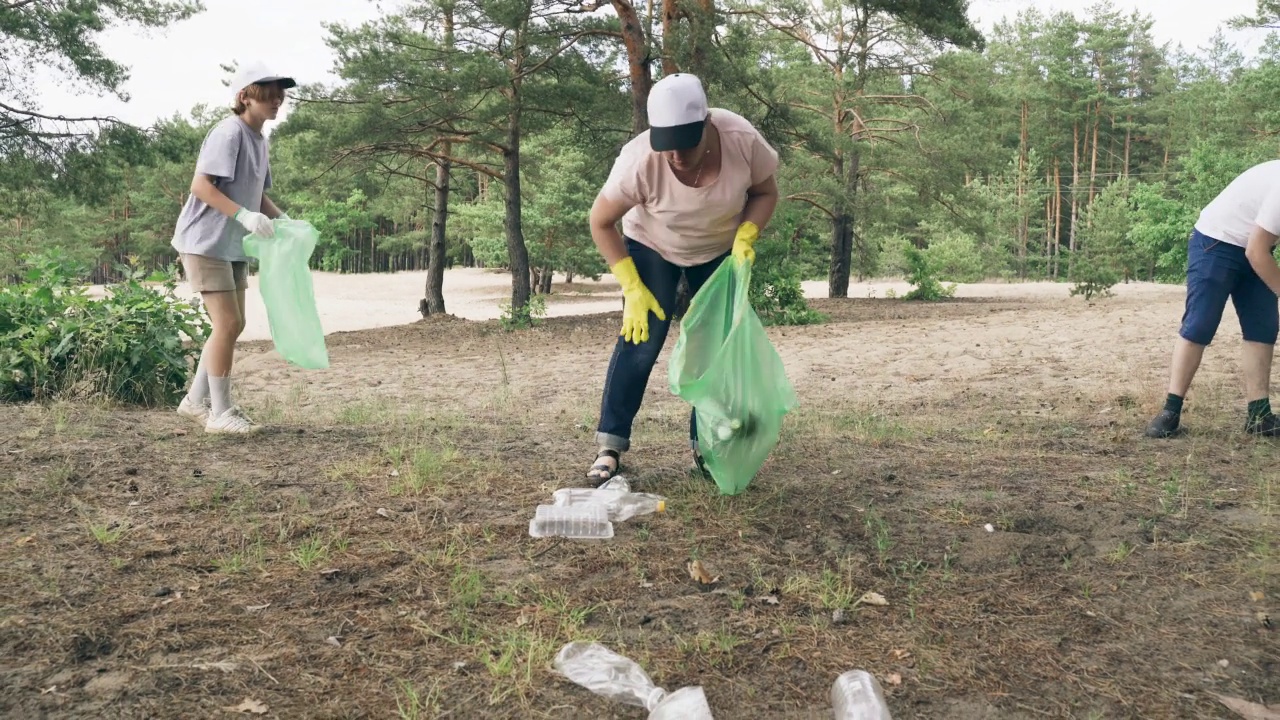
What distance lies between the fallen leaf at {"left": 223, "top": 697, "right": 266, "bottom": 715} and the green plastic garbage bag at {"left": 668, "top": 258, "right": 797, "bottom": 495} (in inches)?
61.5

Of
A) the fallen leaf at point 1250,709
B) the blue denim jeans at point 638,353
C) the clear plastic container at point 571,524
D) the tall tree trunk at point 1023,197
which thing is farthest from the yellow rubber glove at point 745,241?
the tall tree trunk at point 1023,197

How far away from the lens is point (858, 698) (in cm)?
200

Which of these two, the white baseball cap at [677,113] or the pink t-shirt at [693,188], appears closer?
the white baseball cap at [677,113]

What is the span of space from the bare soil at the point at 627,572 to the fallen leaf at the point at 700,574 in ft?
0.10

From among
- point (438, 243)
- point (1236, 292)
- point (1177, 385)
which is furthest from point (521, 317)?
point (1236, 292)

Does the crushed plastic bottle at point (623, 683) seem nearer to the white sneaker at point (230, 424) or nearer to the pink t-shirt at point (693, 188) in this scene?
the pink t-shirt at point (693, 188)

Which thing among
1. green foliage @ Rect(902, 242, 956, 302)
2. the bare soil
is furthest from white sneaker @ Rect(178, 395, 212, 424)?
green foliage @ Rect(902, 242, 956, 302)

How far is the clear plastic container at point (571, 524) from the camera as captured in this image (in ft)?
9.61

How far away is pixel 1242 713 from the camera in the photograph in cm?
201

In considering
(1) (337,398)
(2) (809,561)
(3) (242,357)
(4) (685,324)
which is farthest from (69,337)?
(3) (242,357)

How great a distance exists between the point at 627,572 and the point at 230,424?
7.93 ft

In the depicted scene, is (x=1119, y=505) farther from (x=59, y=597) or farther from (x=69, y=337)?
(x=69, y=337)

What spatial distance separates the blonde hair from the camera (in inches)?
156

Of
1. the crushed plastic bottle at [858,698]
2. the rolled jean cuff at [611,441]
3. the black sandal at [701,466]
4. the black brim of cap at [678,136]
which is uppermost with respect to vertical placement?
the black brim of cap at [678,136]
